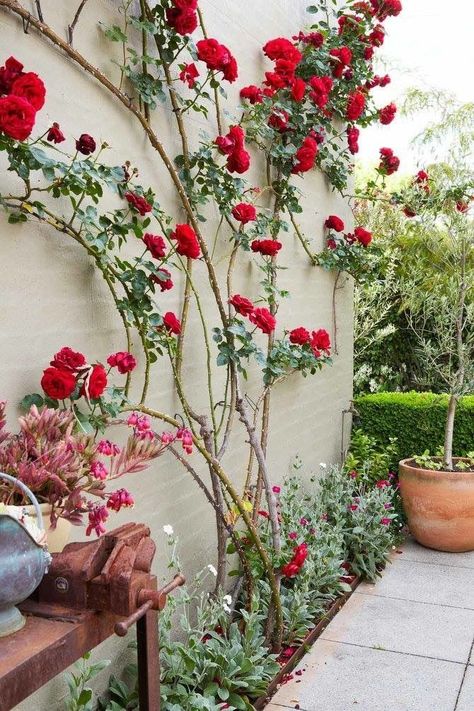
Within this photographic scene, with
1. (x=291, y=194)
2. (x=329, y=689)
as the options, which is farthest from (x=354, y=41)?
(x=329, y=689)

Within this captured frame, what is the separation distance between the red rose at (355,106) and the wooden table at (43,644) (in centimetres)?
326

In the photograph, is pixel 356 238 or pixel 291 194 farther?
pixel 356 238

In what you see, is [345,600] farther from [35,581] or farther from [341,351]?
[35,581]

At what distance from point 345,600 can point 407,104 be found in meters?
3.49

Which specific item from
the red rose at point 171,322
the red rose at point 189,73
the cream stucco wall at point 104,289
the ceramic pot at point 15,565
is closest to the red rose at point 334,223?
the cream stucco wall at point 104,289

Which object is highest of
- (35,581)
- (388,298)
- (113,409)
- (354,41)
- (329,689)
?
(354,41)

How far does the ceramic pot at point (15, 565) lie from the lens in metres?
1.19

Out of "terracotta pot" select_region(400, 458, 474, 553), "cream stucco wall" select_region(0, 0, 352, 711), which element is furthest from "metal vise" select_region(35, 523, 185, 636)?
"terracotta pot" select_region(400, 458, 474, 553)

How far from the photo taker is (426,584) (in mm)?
3656

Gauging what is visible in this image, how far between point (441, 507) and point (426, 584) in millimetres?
526

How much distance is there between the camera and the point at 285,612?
2957mm

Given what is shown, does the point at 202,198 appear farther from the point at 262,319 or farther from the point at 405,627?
the point at 405,627

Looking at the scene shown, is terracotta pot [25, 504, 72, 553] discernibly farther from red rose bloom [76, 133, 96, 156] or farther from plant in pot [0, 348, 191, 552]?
red rose bloom [76, 133, 96, 156]

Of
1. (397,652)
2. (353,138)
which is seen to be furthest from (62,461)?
(353,138)
